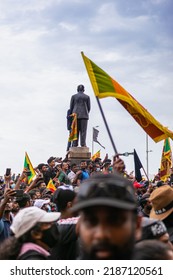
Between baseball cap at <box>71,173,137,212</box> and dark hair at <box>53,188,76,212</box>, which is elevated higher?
dark hair at <box>53,188,76,212</box>

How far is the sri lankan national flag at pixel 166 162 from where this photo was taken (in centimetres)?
1259

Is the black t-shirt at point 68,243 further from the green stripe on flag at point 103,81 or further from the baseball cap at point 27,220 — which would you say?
the green stripe on flag at point 103,81

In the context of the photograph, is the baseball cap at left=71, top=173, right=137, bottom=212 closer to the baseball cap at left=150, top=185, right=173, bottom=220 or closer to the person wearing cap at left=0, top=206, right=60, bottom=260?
the person wearing cap at left=0, top=206, right=60, bottom=260

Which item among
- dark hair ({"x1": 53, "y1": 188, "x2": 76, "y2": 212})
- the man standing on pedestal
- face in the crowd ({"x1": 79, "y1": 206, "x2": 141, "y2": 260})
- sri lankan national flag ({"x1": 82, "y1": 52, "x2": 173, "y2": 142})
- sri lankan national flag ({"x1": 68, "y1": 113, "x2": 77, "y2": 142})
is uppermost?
the man standing on pedestal

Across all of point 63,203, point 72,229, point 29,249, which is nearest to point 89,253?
point 29,249

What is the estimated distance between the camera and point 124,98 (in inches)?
316

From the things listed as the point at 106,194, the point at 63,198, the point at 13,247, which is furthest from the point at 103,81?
the point at 106,194

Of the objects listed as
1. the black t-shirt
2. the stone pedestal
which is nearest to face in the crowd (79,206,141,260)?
the black t-shirt

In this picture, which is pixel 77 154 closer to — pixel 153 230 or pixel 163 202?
pixel 163 202

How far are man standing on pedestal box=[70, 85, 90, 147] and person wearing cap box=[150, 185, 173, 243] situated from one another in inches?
607

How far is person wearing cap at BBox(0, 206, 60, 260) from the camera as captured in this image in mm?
3675

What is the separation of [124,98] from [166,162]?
221 inches

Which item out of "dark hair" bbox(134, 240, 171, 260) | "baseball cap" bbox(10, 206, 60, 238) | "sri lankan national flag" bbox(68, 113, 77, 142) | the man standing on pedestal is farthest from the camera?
the man standing on pedestal

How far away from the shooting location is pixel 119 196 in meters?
2.04
